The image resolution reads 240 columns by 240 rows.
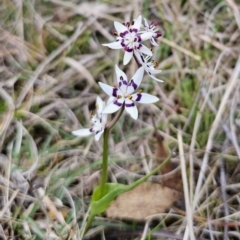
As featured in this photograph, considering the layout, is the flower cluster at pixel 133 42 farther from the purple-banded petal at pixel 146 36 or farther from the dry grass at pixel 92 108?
the dry grass at pixel 92 108

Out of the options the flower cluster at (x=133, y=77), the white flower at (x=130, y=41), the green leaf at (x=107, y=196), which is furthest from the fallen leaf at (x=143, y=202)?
the white flower at (x=130, y=41)

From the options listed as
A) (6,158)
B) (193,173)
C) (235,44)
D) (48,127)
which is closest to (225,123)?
(193,173)

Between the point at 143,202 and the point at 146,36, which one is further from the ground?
the point at 146,36

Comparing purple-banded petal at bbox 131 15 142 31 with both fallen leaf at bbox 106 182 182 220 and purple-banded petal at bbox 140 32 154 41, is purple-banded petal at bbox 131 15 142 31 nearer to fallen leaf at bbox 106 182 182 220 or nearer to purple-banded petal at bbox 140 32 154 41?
purple-banded petal at bbox 140 32 154 41

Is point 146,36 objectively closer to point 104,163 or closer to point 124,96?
point 124,96

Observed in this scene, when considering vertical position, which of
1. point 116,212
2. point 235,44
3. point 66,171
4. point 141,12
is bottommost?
point 116,212

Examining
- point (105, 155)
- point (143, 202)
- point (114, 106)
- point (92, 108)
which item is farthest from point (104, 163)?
point (92, 108)

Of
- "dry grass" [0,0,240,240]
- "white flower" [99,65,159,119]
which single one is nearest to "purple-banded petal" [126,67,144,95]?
"white flower" [99,65,159,119]

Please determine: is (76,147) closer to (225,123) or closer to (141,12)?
(225,123)
